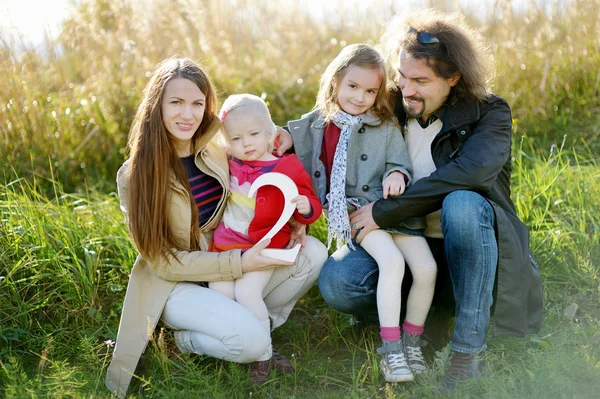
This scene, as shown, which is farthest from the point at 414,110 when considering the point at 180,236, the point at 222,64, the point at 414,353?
the point at 222,64

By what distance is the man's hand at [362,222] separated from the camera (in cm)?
303

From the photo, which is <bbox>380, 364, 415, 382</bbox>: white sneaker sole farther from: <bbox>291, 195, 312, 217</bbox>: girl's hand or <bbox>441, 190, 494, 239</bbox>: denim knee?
<bbox>291, 195, 312, 217</bbox>: girl's hand

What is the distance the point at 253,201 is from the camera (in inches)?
118

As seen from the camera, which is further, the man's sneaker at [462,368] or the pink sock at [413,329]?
the pink sock at [413,329]

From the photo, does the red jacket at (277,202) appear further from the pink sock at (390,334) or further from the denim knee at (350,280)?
the pink sock at (390,334)

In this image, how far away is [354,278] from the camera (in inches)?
120

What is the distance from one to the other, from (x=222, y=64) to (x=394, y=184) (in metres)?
3.38

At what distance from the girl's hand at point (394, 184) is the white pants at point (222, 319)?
1.56 ft

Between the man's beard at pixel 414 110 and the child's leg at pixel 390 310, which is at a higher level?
the man's beard at pixel 414 110

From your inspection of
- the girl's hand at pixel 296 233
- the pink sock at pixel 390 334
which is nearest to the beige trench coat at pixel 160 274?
the girl's hand at pixel 296 233

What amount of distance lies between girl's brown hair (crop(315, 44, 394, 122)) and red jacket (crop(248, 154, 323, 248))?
32 centimetres

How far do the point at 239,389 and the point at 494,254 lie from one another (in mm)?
1165

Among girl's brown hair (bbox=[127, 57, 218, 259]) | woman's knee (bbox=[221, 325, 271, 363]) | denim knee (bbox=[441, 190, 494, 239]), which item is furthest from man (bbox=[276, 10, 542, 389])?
girl's brown hair (bbox=[127, 57, 218, 259])

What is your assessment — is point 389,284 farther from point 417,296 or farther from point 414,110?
point 414,110
